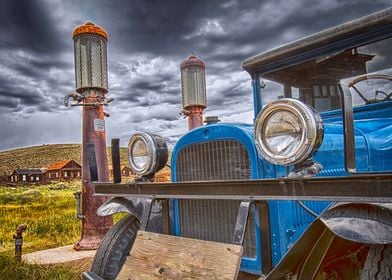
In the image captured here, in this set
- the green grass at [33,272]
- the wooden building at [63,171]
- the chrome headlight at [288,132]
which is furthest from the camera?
the wooden building at [63,171]

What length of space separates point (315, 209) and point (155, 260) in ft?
4.00

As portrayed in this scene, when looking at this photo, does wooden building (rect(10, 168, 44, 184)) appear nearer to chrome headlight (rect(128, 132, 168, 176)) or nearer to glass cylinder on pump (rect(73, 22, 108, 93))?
glass cylinder on pump (rect(73, 22, 108, 93))

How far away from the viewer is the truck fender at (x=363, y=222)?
1.78m

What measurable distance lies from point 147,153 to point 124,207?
65cm

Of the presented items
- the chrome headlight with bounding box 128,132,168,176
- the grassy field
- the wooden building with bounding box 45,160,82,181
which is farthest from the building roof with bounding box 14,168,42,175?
the chrome headlight with bounding box 128,132,168,176

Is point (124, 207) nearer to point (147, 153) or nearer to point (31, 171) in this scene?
point (147, 153)

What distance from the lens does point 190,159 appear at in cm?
304

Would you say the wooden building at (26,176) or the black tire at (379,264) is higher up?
the wooden building at (26,176)

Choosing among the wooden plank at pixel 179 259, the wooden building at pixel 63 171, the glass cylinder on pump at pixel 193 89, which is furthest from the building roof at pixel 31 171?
the wooden plank at pixel 179 259

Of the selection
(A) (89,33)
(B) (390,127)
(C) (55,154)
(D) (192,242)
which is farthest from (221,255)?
(C) (55,154)

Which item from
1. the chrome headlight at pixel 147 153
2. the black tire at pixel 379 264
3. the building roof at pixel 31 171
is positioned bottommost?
the black tire at pixel 379 264

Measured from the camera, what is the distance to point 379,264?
76.2 inches

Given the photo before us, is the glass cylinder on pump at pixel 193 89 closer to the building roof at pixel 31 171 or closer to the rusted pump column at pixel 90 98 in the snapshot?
the rusted pump column at pixel 90 98

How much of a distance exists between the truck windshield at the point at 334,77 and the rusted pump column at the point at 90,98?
3.76m
